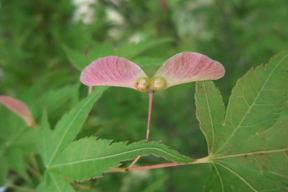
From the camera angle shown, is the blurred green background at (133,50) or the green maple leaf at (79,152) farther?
the blurred green background at (133,50)

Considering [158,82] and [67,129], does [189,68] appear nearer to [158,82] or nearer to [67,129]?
[158,82]

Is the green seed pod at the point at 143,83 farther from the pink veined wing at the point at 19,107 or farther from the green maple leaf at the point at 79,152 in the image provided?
the pink veined wing at the point at 19,107

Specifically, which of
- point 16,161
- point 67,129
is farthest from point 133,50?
point 16,161

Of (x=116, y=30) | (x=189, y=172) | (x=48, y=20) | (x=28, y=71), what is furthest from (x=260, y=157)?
(x=116, y=30)

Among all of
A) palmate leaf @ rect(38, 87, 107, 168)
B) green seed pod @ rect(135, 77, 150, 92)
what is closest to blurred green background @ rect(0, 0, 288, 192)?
palmate leaf @ rect(38, 87, 107, 168)

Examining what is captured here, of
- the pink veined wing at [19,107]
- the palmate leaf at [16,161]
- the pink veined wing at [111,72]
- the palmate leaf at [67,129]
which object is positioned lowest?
the palmate leaf at [16,161]

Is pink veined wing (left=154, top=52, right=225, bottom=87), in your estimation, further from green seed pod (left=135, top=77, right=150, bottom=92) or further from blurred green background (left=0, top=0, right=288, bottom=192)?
blurred green background (left=0, top=0, right=288, bottom=192)

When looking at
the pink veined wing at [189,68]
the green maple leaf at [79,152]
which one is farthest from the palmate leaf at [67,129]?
the pink veined wing at [189,68]
